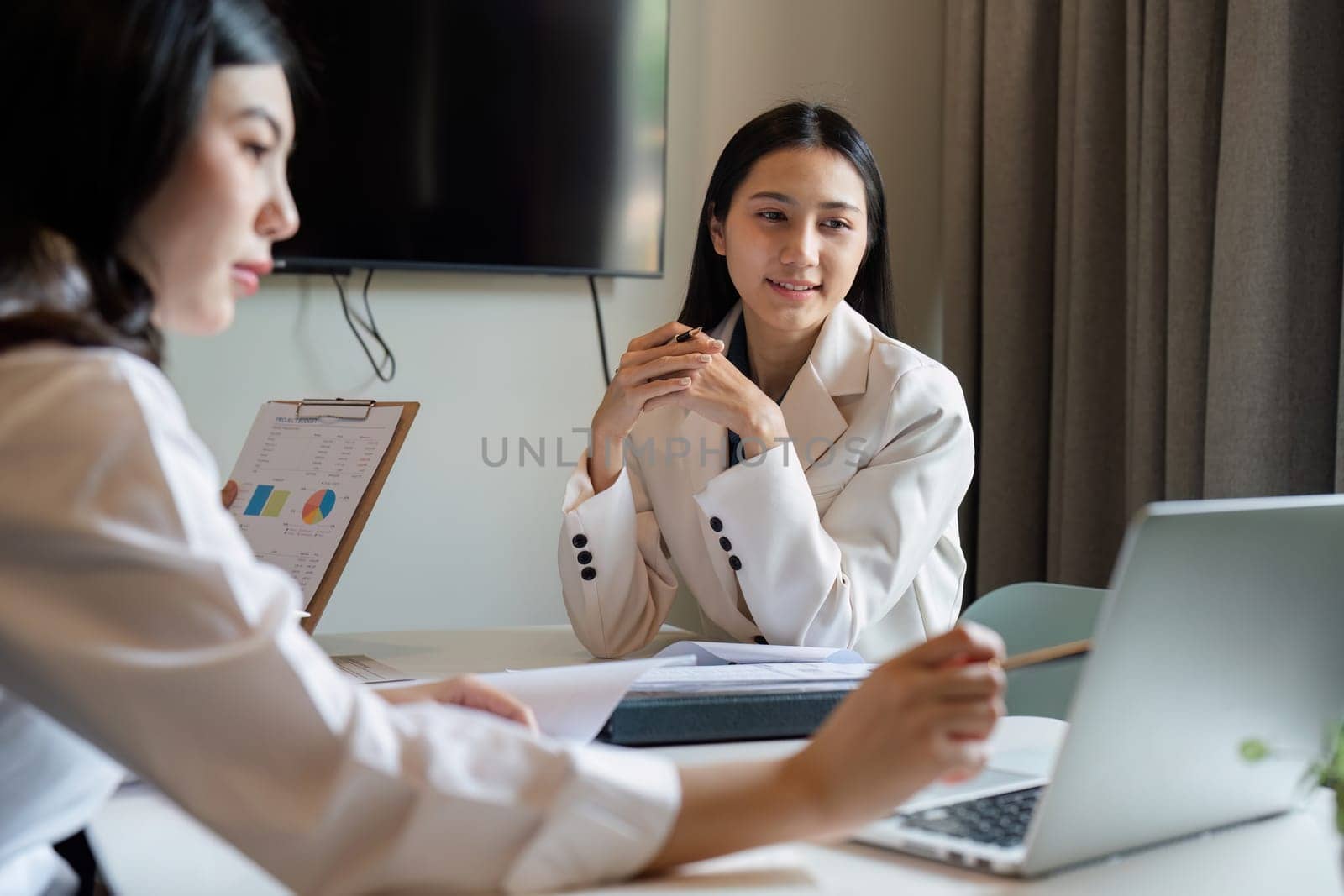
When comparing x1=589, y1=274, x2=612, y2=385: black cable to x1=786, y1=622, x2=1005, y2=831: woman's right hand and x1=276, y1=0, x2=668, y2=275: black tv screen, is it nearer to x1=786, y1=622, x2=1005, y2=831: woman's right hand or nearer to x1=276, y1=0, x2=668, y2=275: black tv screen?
x1=276, y1=0, x2=668, y2=275: black tv screen

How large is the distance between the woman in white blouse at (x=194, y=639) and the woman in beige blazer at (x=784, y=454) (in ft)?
2.95

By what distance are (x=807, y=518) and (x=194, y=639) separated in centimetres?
107

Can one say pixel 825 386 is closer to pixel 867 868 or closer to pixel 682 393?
pixel 682 393

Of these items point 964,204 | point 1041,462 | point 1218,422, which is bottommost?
point 1041,462

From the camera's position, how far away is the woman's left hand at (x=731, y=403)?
5.63 feet

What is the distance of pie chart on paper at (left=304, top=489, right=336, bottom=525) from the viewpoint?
5.05 ft

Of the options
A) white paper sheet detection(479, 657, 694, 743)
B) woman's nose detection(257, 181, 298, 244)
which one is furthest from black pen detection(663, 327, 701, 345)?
woman's nose detection(257, 181, 298, 244)

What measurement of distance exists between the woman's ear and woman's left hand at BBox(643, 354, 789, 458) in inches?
15.3

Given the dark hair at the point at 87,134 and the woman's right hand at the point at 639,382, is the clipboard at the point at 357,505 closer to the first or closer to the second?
the woman's right hand at the point at 639,382

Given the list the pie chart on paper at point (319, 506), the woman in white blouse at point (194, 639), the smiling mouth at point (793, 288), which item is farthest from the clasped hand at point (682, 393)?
the woman in white blouse at point (194, 639)

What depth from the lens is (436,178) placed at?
260 cm

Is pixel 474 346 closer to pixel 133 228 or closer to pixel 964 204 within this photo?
pixel 964 204

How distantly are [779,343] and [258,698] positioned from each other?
1477 mm

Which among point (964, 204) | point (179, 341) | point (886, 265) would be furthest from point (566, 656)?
point (964, 204)
